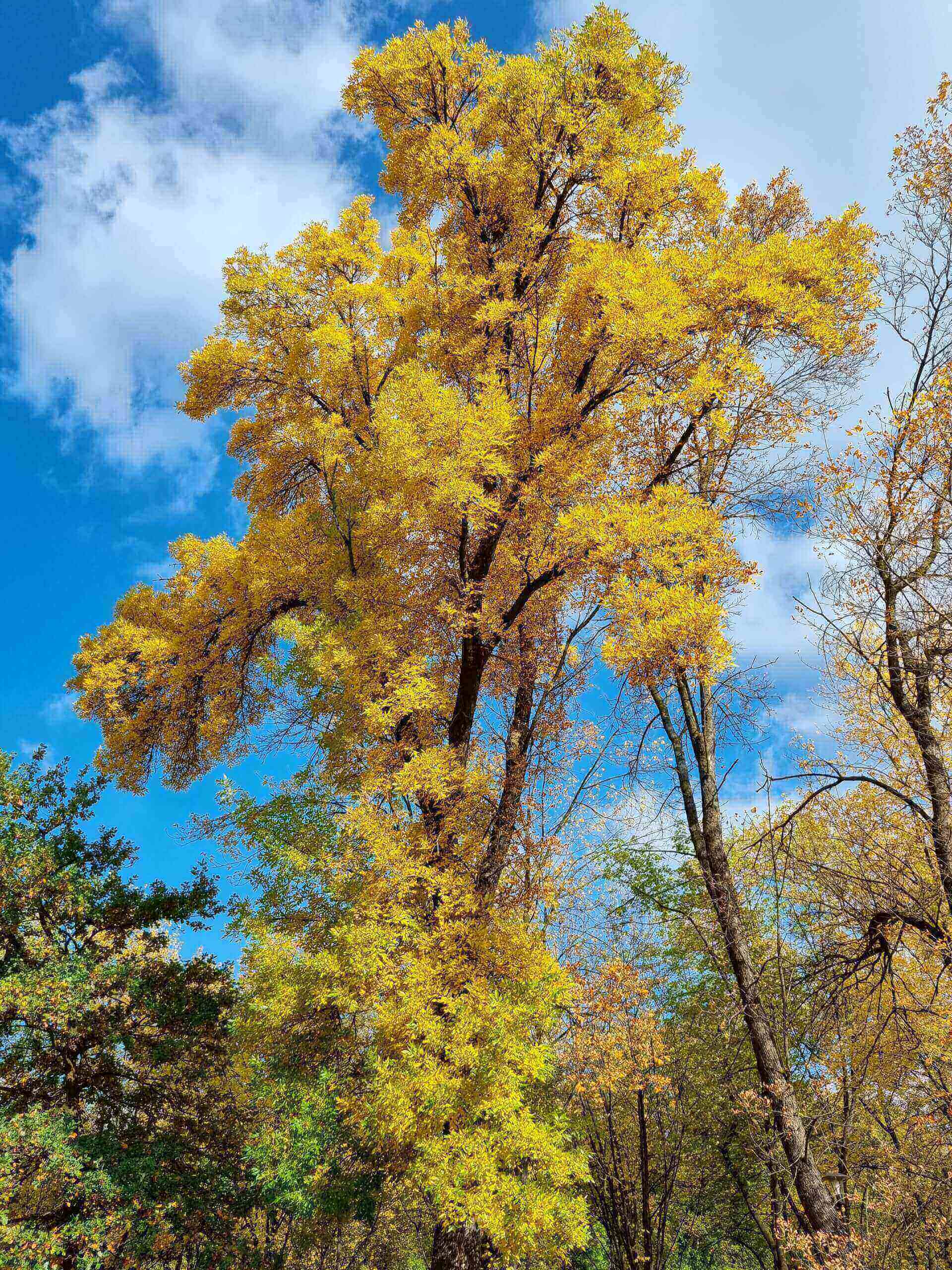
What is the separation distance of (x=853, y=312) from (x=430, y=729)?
7273mm

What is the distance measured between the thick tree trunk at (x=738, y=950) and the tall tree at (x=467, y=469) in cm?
45

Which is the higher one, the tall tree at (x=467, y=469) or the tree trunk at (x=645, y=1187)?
the tall tree at (x=467, y=469)

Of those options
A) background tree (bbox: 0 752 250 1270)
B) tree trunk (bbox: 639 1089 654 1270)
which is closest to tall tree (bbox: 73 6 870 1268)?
background tree (bbox: 0 752 250 1270)

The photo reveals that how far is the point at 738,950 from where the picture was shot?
7.66m

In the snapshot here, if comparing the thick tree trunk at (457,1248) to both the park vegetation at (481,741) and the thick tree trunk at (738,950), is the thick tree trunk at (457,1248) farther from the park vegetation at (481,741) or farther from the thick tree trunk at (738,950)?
the thick tree trunk at (738,950)

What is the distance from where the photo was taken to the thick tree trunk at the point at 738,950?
6422 mm

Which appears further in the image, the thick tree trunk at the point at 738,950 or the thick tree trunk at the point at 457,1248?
the thick tree trunk at the point at 457,1248

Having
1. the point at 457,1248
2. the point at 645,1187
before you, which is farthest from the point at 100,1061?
the point at 645,1187

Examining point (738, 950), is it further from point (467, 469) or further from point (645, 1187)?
Result: point (467, 469)

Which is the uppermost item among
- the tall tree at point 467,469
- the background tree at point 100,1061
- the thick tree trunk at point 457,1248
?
the tall tree at point 467,469

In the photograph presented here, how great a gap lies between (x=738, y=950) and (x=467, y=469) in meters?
5.79

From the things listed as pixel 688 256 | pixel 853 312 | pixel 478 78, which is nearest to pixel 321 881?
pixel 688 256

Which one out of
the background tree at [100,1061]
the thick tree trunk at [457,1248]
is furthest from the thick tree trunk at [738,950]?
the background tree at [100,1061]

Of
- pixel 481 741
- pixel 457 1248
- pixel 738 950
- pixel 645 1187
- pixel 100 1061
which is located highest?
pixel 481 741
